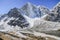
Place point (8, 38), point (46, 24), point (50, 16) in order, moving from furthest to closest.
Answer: point (50, 16) < point (46, 24) < point (8, 38)

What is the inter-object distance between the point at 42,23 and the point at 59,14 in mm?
16071

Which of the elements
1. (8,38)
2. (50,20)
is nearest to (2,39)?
(8,38)

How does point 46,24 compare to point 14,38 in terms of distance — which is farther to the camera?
point 46,24

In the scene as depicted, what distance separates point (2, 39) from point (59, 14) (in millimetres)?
98483

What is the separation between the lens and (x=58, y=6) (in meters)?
144

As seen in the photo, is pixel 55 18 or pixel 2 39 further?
pixel 55 18

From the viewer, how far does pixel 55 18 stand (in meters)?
136

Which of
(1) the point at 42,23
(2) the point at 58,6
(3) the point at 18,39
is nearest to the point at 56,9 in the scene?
(2) the point at 58,6

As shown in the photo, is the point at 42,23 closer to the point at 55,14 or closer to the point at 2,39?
the point at 55,14

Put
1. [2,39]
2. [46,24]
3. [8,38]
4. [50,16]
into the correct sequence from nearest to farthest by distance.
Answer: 1. [2,39]
2. [8,38]
3. [46,24]
4. [50,16]

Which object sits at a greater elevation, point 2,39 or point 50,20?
point 50,20

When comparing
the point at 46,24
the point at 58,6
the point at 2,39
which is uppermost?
the point at 58,6

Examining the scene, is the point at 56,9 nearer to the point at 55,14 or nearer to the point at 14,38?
the point at 55,14

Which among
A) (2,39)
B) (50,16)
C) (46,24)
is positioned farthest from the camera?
(50,16)
